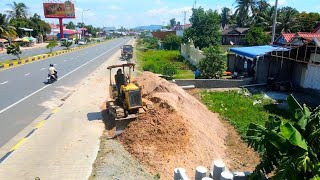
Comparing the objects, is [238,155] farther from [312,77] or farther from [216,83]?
[312,77]

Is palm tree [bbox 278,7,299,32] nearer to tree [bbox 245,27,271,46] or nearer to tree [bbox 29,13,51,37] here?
tree [bbox 245,27,271,46]

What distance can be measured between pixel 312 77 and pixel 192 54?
15.3 meters

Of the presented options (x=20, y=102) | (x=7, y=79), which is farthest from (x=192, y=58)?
(x=20, y=102)

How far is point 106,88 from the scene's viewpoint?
1809 centimetres

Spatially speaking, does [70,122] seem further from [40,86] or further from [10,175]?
[40,86]

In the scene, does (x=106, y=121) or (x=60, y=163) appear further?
(x=106, y=121)

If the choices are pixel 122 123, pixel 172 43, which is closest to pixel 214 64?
pixel 122 123

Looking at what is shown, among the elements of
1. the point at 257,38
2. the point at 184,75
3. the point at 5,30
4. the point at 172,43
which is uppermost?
the point at 257,38

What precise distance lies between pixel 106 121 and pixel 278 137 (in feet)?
27.1

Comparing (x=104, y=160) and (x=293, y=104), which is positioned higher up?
(x=293, y=104)

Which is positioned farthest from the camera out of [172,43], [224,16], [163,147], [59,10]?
[224,16]

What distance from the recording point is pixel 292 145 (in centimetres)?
440

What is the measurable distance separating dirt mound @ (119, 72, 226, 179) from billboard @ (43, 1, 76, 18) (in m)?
70.0

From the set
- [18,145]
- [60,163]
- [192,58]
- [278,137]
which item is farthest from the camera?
[192,58]
